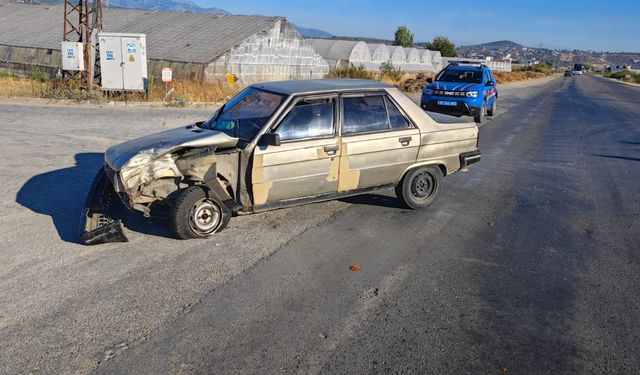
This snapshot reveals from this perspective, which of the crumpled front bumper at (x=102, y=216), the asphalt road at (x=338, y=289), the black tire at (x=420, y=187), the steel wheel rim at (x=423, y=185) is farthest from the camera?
the steel wheel rim at (x=423, y=185)

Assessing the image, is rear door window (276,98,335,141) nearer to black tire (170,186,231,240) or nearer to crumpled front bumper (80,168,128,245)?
black tire (170,186,231,240)

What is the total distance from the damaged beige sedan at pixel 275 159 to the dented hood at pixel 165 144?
0.04 feet

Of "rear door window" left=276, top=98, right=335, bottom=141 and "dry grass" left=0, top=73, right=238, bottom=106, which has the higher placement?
"dry grass" left=0, top=73, right=238, bottom=106

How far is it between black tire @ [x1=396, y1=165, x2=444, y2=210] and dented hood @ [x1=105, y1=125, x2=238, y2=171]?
7.68 feet

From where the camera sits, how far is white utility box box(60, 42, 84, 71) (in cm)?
2114

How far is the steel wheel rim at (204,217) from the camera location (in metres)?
5.65

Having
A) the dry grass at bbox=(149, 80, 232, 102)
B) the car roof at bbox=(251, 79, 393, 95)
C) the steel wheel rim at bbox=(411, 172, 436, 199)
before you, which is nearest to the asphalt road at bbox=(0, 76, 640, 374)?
the steel wheel rim at bbox=(411, 172, 436, 199)

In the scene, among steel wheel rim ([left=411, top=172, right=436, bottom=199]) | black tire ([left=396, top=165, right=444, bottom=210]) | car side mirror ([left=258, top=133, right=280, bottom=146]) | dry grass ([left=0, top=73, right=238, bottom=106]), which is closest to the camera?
car side mirror ([left=258, top=133, right=280, bottom=146])

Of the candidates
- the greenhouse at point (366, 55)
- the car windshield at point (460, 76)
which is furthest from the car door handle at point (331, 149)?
the greenhouse at point (366, 55)

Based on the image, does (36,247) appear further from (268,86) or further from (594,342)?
(594,342)

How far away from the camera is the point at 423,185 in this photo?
283 inches

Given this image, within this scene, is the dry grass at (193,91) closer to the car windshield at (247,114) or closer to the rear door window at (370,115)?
the car windshield at (247,114)

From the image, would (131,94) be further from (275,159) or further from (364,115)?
(275,159)

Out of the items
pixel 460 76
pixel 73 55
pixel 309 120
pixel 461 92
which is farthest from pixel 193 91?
pixel 309 120
